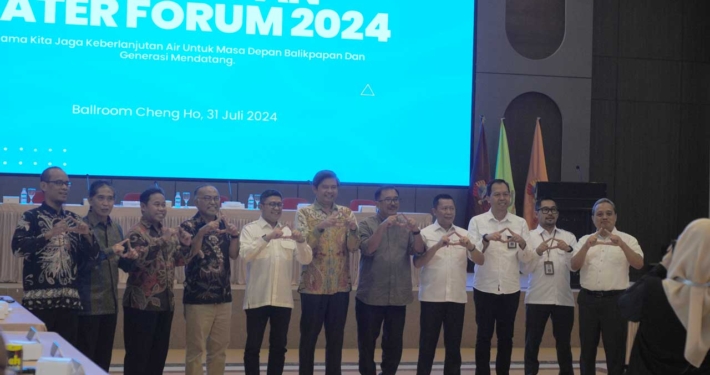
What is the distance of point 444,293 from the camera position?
6043mm

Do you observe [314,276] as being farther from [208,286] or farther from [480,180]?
[480,180]

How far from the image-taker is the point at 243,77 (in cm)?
900

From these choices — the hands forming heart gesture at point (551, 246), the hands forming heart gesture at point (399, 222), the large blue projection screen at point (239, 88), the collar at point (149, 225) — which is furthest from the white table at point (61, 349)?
the large blue projection screen at point (239, 88)

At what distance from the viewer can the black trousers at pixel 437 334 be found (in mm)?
5996

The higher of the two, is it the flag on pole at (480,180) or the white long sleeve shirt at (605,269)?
the flag on pole at (480,180)

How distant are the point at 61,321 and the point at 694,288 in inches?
132

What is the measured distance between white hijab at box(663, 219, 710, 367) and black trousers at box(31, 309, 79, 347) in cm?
323

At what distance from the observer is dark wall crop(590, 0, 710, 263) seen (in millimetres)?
11945

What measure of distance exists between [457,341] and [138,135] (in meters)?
4.36

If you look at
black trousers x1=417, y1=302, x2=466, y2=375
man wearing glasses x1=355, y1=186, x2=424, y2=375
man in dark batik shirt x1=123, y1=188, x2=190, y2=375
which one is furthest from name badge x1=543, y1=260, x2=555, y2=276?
man in dark batik shirt x1=123, y1=188, x2=190, y2=375

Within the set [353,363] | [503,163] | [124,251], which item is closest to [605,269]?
[353,363]

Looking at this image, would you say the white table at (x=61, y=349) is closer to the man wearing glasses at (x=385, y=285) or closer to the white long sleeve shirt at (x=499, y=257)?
the man wearing glasses at (x=385, y=285)

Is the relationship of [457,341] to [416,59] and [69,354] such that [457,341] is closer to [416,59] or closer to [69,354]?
[69,354]

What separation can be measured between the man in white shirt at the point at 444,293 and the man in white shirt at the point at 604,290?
795 millimetres
